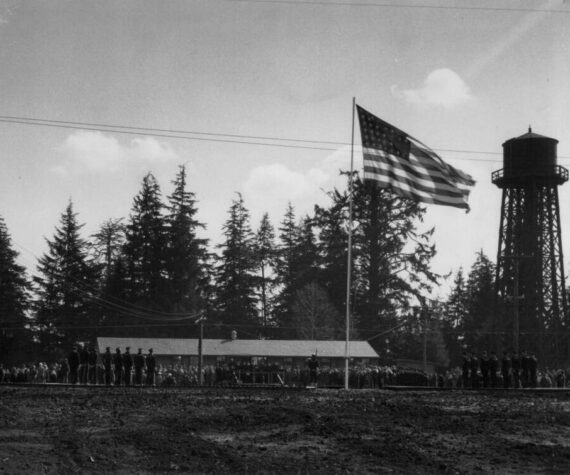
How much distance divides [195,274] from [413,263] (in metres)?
24.5

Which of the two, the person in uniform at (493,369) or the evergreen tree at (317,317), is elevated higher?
the evergreen tree at (317,317)

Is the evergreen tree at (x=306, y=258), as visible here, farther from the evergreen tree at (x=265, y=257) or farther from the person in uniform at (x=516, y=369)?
the person in uniform at (x=516, y=369)

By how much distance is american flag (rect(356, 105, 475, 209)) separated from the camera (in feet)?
87.2

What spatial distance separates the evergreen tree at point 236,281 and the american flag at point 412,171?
6180 cm

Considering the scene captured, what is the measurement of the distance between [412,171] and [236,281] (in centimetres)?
6422

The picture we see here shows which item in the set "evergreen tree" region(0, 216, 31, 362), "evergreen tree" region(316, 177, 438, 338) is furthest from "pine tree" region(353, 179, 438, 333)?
"evergreen tree" region(0, 216, 31, 362)

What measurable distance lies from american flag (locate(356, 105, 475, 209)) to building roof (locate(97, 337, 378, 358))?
105ft

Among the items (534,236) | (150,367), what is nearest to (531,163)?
(534,236)

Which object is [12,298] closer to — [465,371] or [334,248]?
[334,248]

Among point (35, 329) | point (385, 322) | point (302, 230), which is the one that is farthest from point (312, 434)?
point (302, 230)

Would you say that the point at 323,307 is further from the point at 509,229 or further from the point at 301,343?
the point at 509,229

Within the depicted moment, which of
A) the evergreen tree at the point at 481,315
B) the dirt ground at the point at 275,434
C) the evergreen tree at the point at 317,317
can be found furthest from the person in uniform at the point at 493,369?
the evergreen tree at the point at 317,317

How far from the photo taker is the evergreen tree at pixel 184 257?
270ft

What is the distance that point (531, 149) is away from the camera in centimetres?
5853
